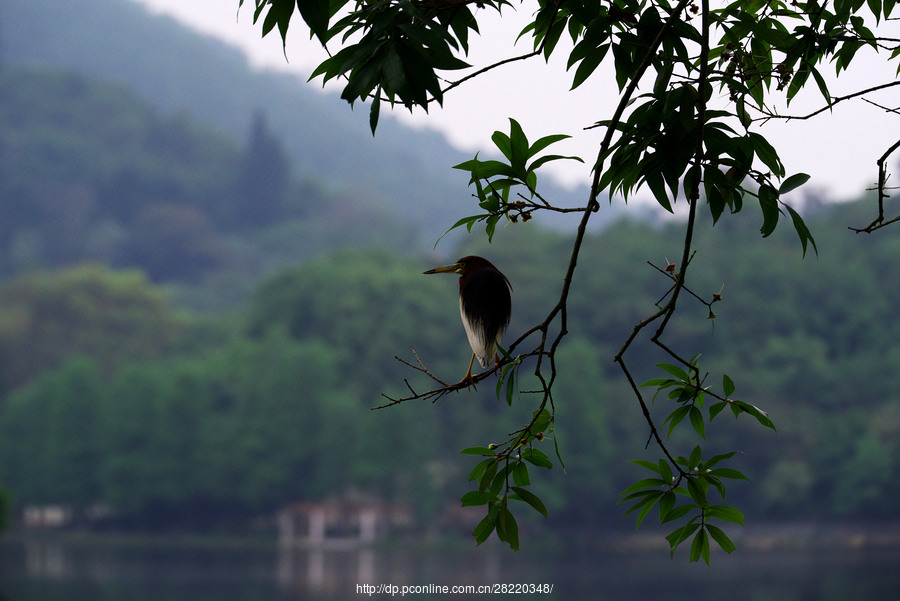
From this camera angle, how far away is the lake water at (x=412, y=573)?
15828mm

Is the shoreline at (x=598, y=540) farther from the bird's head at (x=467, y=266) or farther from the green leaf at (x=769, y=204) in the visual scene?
the green leaf at (x=769, y=204)

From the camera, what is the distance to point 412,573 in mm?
17875

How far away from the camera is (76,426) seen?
22969mm

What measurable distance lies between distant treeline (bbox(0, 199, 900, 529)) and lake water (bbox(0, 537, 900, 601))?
105cm

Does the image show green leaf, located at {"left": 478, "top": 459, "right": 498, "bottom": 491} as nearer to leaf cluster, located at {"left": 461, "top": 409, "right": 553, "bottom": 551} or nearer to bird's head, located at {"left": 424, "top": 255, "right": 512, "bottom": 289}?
leaf cluster, located at {"left": 461, "top": 409, "right": 553, "bottom": 551}

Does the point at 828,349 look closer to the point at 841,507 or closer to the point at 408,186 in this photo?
the point at 841,507

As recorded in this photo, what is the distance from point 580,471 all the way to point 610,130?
20.6 meters

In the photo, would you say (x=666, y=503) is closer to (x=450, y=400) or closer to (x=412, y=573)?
(x=412, y=573)

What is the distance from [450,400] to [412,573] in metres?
5.88

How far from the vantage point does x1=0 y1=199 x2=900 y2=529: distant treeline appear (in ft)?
70.6

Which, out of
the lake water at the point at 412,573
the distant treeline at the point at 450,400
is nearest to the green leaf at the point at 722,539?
the lake water at the point at 412,573

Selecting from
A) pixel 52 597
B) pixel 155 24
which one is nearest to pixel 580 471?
pixel 52 597

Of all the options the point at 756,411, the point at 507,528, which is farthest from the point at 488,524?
the point at 756,411

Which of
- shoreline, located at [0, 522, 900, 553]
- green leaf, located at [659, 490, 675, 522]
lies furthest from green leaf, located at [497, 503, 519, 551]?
shoreline, located at [0, 522, 900, 553]
